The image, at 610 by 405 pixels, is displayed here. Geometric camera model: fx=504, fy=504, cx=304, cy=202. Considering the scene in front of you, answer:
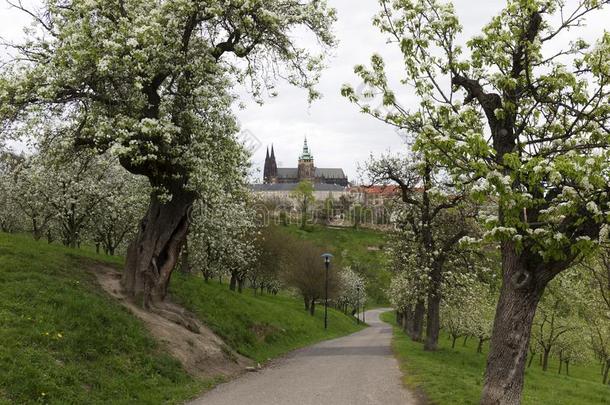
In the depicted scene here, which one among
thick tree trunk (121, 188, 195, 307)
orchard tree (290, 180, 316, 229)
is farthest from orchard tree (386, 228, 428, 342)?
orchard tree (290, 180, 316, 229)

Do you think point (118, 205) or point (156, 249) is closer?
point (156, 249)

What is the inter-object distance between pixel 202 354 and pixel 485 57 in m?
13.2

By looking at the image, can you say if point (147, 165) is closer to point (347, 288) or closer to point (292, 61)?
point (292, 61)

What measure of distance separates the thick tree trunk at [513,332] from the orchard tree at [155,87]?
34.4 feet

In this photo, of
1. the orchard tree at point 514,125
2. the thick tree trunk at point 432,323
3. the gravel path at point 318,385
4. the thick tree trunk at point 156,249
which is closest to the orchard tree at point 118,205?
the thick tree trunk at point 156,249

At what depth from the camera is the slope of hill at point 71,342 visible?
10.9 meters

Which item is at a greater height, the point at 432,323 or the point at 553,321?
the point at 432,323

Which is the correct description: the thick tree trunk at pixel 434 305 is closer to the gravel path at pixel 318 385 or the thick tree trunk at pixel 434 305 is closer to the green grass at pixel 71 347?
the gravel path at pixel 318 385

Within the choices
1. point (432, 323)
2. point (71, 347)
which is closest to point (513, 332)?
point (71, 347)

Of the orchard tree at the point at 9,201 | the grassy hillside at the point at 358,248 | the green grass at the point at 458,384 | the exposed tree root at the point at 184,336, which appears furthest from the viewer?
the grassy hillside at the point at 358,248

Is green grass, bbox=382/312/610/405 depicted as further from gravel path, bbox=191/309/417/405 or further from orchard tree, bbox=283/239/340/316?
orchard tree, bbox=283/239/340/316

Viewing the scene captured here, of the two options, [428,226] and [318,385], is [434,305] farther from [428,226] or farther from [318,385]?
[318,385]

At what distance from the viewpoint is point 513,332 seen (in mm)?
10445

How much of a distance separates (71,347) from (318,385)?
747 cm
